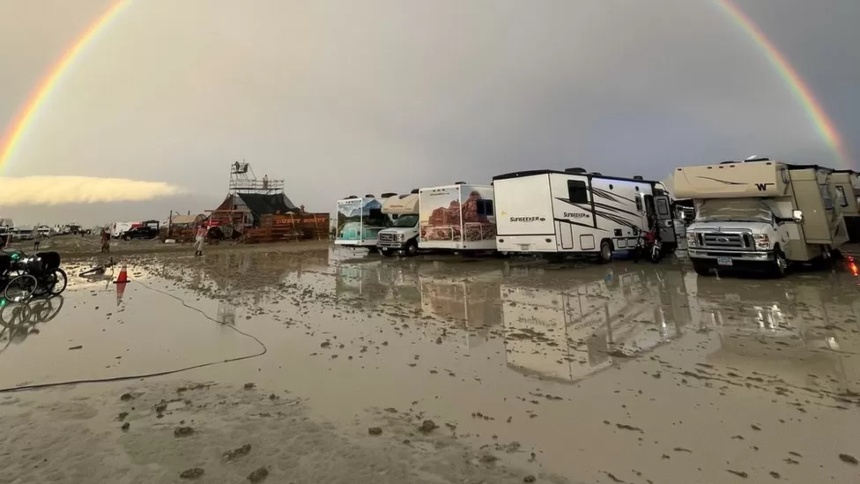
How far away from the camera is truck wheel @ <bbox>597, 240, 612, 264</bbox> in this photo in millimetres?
14992

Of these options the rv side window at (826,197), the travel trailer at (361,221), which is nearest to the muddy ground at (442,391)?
the rv side window at (826,197)

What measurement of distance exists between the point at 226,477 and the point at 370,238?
65.9 feet

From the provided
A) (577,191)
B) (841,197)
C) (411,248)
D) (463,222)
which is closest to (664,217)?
(841,197)

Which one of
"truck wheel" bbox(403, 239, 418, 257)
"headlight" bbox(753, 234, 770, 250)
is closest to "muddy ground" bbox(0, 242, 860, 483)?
"headlight" bbox(753, 234, 770, 250)

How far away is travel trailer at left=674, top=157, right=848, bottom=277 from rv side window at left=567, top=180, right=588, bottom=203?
3.59m

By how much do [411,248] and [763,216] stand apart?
13.8 metres

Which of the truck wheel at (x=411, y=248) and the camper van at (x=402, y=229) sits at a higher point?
the camper van at (x=402, y=229)

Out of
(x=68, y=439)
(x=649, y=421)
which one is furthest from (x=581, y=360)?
(x=68, y=439)

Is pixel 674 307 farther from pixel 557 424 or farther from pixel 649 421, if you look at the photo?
pixel 557 424

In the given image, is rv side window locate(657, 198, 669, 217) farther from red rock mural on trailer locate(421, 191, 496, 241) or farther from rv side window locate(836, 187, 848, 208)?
red rock mural on trailer locate(421, 191, 496, 241)

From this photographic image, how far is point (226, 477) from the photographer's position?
2625 millimetres

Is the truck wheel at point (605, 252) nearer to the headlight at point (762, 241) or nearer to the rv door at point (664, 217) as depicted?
the rv door at point (664, 217)

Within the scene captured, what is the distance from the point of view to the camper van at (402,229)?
19.9 m

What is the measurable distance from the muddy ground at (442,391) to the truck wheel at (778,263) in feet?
5.84
